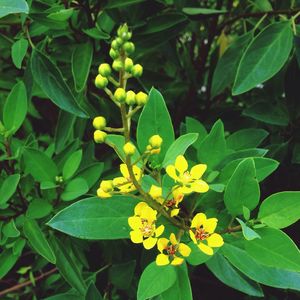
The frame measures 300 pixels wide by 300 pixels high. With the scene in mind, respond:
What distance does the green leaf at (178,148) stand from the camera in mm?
1072

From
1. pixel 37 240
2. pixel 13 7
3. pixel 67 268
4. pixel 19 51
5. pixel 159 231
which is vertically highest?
pixel 13 7

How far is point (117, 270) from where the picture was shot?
1.50 m

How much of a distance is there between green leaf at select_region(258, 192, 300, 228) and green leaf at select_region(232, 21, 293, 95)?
498mm

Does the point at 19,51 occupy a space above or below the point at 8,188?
above

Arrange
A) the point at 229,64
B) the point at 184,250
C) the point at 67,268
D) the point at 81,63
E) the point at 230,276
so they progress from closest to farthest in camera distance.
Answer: the point at 184,250 → the point at 230,276 → the point at 67,268 → the point at 81,63 → the point at 229,64

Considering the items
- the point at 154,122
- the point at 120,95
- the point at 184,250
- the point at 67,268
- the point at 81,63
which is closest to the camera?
the point at 120,95

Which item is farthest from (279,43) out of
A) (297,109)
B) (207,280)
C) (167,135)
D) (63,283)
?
(63,283)

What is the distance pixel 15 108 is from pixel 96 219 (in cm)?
53

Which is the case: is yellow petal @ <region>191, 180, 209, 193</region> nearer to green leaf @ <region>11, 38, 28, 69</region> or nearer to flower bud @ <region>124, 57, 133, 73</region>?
flower bud @ <region>124, 57, 133, 73</region>

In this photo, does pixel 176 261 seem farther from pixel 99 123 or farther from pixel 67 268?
pixel 67 268

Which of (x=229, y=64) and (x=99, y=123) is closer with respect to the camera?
(x=99, y=123)

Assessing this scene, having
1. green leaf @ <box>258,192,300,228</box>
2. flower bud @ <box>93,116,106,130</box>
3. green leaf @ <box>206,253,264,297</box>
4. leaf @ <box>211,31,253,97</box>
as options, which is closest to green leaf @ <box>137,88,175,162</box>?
flower bud @ <box>93,116,106,130</box>

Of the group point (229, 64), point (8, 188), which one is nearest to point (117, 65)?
point (8, 188)

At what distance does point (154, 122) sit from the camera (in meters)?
1.14
